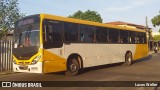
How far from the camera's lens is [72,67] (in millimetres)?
14562

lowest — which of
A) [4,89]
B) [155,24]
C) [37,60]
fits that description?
[4,89]

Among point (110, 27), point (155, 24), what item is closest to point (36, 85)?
point (110, 27)

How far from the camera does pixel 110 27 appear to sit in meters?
18.6

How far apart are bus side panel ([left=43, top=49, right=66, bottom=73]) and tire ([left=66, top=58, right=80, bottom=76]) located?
0.55 m

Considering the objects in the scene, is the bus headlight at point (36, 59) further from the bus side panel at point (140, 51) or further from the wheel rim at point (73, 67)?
the bus side panel at point (140, 51)

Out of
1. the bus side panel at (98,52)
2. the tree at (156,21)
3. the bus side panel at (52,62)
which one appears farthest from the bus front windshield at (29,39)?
the tree at (156,21)

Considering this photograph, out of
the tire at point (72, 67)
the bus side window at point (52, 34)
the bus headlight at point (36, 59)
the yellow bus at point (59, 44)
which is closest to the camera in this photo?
the bus headlight at point (36, 59)

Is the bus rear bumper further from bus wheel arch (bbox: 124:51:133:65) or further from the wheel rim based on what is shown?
bus wheel arch (bbox: 124:51:133:65)

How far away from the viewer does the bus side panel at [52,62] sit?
502 inches

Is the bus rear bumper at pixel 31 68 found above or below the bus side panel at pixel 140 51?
below

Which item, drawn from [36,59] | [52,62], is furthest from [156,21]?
[36,59]

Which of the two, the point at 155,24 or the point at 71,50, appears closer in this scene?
the point at 71,50

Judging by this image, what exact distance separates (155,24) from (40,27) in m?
59.9

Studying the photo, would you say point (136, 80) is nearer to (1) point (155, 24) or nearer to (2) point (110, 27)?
(2) point (110, 27)
